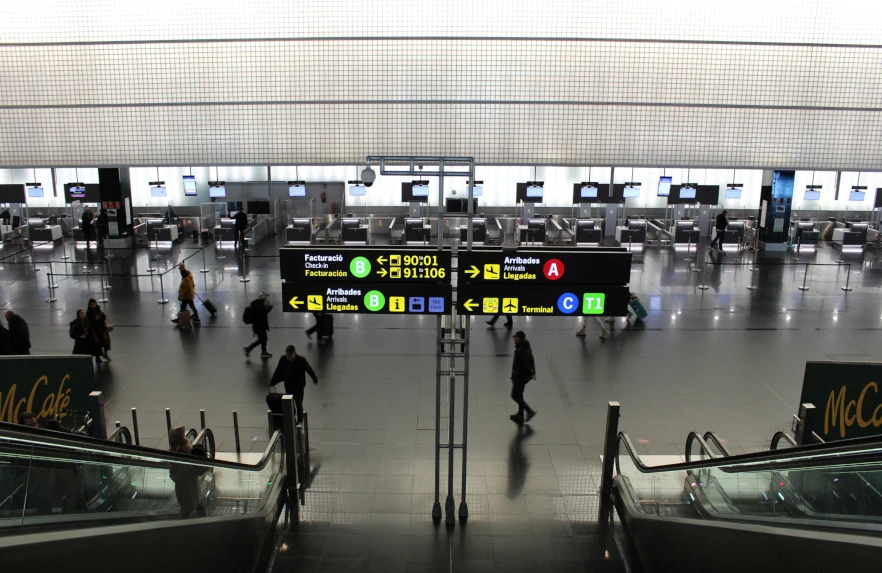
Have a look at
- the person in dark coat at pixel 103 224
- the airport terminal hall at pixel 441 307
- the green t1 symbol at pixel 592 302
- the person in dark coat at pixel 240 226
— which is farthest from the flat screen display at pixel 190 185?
the green t1 symbol at pixel 592 302

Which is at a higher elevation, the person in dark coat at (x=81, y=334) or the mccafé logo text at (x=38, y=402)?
the mccafé logo text at (x=38, y=402)

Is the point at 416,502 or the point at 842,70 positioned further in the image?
the point at 842,70

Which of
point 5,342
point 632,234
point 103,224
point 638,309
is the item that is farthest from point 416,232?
point 5,342

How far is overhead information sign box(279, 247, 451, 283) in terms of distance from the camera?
22.7 ft

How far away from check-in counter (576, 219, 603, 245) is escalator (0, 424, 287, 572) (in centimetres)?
1959

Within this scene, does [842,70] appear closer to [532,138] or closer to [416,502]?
[532,138]

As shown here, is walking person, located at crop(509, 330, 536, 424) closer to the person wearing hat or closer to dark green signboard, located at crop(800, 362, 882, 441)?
the person wearing hat

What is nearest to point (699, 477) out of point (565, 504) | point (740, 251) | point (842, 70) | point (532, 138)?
point (565, 504)

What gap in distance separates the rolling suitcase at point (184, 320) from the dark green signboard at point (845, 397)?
11.4 metres

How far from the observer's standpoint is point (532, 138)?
15.0 meters

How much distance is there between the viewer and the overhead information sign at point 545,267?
6.90m

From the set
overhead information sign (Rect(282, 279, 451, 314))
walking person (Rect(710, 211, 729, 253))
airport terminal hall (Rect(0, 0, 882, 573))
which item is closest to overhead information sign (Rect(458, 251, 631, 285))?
airport terminal hall (Rect(0, 0, 882, 573))

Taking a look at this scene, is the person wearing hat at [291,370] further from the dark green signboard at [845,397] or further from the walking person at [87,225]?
the walking person at [87,225]

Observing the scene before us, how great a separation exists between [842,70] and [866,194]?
15.5m
